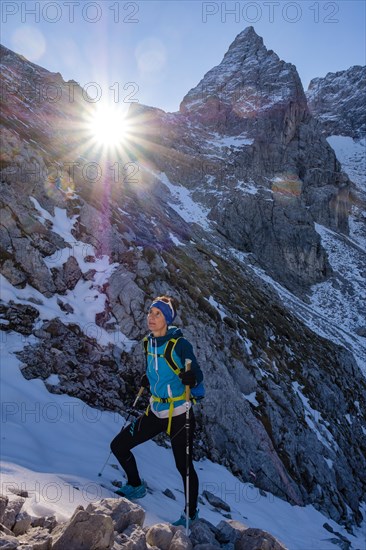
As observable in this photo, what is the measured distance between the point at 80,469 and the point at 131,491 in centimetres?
119

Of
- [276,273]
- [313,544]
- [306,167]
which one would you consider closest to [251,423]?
[313,544]

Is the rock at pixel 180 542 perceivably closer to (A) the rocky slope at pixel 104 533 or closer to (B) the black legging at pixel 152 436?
(A) the rocky slope at pixel 104 533

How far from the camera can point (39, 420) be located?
8727 mm

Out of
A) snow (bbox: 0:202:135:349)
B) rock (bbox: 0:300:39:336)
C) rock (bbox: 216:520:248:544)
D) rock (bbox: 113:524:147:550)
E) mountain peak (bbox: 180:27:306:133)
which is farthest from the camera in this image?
mountain peak (bbox: 180:27:306:133)

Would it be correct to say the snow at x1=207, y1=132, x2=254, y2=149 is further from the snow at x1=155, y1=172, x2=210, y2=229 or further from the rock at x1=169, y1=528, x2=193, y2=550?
the rock at x1=169, y1=528, x2=193, y2=550

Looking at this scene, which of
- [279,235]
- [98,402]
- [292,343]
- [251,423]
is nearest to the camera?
[98,402]

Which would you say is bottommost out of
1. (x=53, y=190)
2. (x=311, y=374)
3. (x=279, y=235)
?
(x=311, y=374)

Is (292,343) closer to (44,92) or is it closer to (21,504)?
(21,504)

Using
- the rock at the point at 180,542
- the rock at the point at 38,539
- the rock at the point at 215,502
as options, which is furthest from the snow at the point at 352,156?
the rock at the point at 38,539

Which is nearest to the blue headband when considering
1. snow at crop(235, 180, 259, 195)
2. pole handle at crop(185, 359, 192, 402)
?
pole handle at crop(185, 359, 192, 402)

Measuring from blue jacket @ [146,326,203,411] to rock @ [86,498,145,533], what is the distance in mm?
1444

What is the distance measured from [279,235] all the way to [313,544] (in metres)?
67.7

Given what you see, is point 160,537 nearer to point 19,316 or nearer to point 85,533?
point 85,533

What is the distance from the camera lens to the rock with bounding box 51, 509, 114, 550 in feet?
12.4
